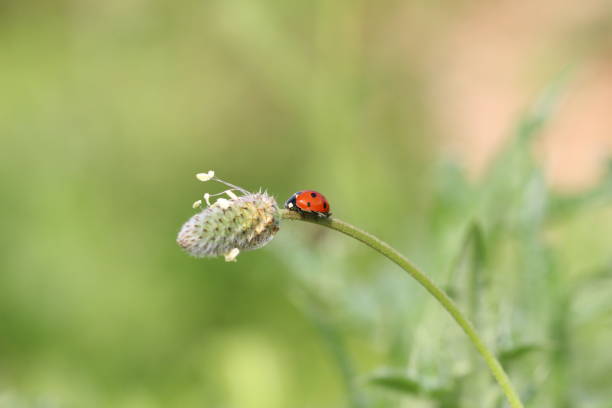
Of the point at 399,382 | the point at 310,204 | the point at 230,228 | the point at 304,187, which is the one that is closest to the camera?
the point at 230,228

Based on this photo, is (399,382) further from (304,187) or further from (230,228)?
(304,187)

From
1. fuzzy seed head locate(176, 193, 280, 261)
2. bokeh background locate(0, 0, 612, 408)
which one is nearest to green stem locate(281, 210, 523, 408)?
fuzzy seed head locate(176, 193, 280, 261)

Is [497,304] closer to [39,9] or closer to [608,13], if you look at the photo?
[608,13]

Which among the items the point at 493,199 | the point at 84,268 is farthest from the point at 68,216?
the point at 493,199

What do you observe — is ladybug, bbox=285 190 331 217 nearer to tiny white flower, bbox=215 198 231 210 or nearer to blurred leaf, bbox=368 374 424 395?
tiny white flower, bbox=215 198 231 210

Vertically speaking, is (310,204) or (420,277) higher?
(310,204)

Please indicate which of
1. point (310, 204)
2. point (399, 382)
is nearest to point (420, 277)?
point (310, 204)
